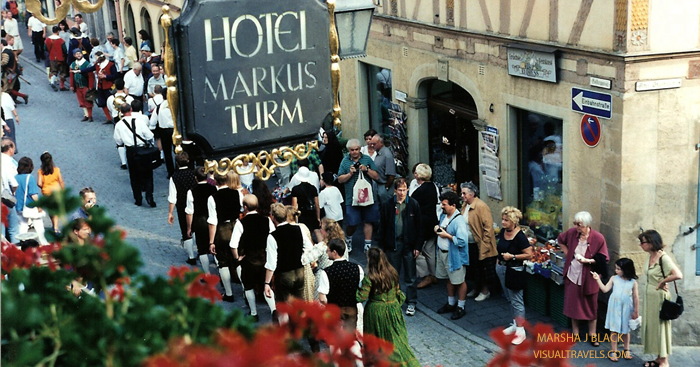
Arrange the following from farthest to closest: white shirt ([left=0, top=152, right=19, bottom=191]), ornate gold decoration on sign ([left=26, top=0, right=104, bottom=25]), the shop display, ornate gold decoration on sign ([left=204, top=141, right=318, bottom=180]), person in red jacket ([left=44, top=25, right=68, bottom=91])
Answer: person in red jacket ([left=44, top=25, right=68, bottom=91]) → the shop display → white shirt ([left=0, top=152, right=19, bottom=191]) → ornate gold decoration on sign ([left=26, top=0, right=104, bottom=25]) → ornate gold decoration on sign ([left=204, top=141, right=318, bottom=180])

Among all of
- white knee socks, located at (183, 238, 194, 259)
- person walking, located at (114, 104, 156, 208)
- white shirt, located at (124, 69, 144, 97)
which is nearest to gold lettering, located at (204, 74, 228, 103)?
white knee socks, located at (183, 238, 194, 259)

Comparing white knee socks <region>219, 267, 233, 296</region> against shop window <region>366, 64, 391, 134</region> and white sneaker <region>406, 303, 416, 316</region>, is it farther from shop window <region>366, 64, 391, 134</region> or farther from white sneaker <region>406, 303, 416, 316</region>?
shop window <region>366, 64, 391, 134</region>

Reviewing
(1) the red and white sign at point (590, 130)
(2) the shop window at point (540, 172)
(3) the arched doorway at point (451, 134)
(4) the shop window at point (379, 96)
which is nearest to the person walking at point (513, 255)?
(1) the red and white sign at point (590, 130)

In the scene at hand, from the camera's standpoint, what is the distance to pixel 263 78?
4094 mm

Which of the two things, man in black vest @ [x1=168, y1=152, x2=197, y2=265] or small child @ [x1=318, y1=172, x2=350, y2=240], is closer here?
man in black vest @ [x1=168, y1=152, x2=197, y2=265]

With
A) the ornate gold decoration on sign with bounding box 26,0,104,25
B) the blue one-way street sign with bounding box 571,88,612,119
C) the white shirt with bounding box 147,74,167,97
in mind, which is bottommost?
the white shirt with bounding box 147,74,167,97

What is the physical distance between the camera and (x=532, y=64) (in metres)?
11.8

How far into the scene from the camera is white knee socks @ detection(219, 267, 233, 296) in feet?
37.8

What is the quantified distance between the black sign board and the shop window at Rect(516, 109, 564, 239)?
25.9ft

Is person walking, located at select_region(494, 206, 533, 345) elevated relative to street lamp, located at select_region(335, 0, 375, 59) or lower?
lower

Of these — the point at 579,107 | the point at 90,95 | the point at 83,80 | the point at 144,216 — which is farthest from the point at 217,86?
the point at 83,80

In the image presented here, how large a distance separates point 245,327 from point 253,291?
807 centimetres

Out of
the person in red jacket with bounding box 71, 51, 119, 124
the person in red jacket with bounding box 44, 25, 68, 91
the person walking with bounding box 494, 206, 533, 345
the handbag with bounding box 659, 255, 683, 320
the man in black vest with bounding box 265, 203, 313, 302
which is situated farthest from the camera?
the person in red jacket with bounding box 44, 25, 68, 91

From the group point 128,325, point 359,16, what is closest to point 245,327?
point 128,325
